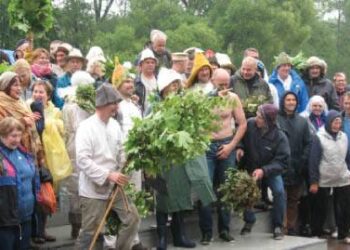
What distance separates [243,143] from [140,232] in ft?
6.29

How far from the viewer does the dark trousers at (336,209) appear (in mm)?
10758

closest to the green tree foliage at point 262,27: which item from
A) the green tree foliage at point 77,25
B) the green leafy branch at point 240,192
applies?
the green tree foliage at point 77,25

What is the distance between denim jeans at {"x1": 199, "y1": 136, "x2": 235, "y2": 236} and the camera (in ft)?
29.2

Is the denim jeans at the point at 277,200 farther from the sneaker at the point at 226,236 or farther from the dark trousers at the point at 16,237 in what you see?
the dark trousers at the point at 16,237

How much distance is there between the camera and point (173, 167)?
332 inches

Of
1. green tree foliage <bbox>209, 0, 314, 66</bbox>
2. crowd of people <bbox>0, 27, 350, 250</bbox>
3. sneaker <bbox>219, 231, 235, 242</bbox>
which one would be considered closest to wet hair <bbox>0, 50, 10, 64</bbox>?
crowd of people <bbox>0, 27, 350, 250</bbox>

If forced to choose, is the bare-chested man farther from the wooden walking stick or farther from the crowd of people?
the wooden walking stick

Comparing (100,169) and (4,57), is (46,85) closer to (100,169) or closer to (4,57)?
(100,169)

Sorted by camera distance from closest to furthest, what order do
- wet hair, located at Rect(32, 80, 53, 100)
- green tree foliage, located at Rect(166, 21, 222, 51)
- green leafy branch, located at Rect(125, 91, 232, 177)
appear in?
green leafy branch, located at Rect(125, 91, 232, 177) → wet hair, located at Rect(32, 80, 53, 100) → green tree foliage, located at Rect(166, 21, 222, 51)

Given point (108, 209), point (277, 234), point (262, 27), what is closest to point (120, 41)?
point (262, 27)

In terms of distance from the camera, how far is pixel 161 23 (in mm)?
49000

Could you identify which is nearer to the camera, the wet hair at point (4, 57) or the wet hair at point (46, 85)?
the wet hair at point (46, 85)

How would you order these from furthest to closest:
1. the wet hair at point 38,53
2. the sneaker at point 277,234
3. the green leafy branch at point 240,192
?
the wet hair at point 38,53 → the sneaker at point 277,234 → the green leafy branch at point 240,192

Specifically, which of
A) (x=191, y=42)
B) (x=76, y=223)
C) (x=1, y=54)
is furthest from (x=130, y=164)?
(x=191, y=42)
